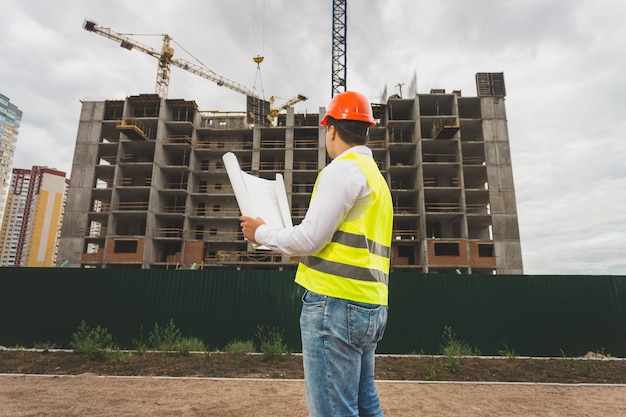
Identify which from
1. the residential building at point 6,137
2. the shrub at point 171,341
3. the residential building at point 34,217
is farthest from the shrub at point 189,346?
the residential building at point 6,137

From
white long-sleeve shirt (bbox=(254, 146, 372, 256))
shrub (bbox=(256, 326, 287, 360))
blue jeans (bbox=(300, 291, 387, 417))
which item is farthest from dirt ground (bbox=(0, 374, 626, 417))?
white long-sleeve shirt (bbox=(254, 146, 372, 256))

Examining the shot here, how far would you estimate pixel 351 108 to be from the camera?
1.72 metres

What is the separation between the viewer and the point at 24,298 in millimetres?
10211

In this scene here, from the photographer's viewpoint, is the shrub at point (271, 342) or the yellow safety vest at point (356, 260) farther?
the shrub at point (271, 342)

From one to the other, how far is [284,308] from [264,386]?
3886 millimetres

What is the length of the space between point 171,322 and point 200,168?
111ft

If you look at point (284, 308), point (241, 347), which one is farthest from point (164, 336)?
point (284, 308)

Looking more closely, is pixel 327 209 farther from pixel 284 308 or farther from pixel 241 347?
→ pixel 284 308

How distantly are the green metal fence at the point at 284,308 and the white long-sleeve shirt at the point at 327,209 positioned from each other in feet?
29.7

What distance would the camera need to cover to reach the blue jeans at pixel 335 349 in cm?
140

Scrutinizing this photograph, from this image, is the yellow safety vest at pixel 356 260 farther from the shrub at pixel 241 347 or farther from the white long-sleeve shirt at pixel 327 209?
the shrub at pixel 241 347

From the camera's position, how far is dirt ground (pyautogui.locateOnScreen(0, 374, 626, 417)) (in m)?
4.96

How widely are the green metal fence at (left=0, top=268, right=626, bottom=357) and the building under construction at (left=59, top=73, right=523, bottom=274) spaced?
23529 mm

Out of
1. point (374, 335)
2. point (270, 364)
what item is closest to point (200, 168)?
point (270, 364)
